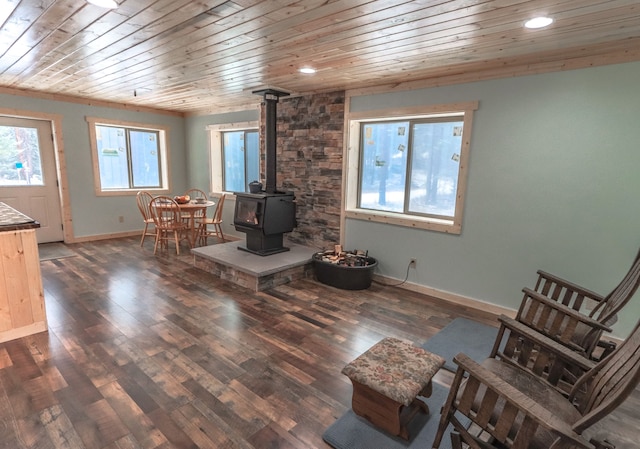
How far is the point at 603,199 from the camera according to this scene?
107 inches

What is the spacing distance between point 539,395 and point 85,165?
22.0 ft

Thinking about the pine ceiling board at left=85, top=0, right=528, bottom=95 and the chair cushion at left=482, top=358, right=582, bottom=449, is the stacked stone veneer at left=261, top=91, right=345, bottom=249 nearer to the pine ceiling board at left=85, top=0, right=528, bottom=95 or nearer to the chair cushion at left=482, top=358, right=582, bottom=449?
the pine ceiling board at left=85, top=0, right=528, bottom=95

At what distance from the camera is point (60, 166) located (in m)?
5.38

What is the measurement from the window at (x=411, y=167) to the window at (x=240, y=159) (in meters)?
2.12

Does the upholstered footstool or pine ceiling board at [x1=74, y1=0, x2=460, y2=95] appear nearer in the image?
the upholstered footstool

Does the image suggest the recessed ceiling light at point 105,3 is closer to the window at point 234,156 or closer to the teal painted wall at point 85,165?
the window at point 234,156

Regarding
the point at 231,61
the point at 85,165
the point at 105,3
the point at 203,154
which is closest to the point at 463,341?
the point at 231,61

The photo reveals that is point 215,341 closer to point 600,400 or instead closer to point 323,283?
point 323,283

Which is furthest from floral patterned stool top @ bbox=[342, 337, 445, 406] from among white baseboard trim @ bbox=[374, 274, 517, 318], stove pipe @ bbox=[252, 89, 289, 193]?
stove pipe @ bbox=[252, 89, 289, 193]

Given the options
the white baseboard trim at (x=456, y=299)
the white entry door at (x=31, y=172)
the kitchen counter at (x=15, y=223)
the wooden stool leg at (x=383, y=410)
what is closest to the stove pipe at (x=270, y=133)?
the white baseboard trim at (x=456, y=299)

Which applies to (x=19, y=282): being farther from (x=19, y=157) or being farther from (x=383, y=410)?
(x=19, y=157)

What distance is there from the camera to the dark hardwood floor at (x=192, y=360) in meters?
1.79

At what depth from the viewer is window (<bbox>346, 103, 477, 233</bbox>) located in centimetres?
355

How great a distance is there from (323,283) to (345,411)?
218cm
